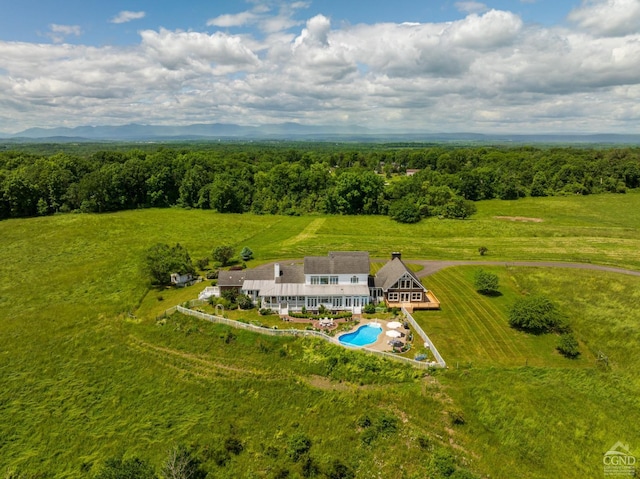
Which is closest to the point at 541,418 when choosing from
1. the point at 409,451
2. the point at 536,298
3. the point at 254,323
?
the point at 409,451

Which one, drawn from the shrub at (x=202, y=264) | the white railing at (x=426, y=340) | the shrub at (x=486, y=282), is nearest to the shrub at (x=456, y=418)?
the white railing at (x=426, y=340)

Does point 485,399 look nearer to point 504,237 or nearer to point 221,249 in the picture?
point 221,249

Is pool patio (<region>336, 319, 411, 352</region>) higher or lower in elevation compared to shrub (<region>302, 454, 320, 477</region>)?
higher

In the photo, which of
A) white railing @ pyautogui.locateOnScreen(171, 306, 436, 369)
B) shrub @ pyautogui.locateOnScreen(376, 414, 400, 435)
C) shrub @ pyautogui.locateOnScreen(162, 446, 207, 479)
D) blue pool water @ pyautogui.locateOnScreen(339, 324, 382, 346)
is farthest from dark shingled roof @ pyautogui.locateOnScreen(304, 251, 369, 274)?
shrub @ pyautogui.locateOnScreen(162, 446, 207, 479)

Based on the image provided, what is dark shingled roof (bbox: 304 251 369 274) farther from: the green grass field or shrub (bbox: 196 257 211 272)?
shrub (bbox: 196 257 211 272)

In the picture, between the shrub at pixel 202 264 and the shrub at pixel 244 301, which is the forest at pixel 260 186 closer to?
the shrub at pixel 202 264

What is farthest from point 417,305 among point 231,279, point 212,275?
point 212,275

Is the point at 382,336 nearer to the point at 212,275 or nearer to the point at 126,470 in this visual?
the point at 126,470
